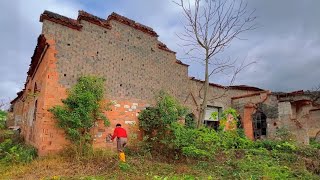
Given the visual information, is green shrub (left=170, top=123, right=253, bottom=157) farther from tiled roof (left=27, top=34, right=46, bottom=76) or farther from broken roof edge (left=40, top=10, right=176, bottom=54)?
tiled roof (left=27, top=34, right=46, bottom=76)

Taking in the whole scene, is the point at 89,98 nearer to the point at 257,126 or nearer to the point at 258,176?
the point at 258,176

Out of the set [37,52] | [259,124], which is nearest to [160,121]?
[37,52]

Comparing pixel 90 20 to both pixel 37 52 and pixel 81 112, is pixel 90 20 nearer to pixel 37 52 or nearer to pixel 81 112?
pixel 37 52

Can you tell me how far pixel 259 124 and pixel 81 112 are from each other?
37.3 ft

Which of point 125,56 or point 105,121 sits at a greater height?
point 125,56

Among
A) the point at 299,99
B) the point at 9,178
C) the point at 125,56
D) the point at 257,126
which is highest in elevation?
the point at 125,56

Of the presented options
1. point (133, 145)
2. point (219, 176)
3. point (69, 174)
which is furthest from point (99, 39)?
point (219, 176)

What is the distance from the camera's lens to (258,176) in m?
8.12

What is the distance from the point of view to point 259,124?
17172 millimetres

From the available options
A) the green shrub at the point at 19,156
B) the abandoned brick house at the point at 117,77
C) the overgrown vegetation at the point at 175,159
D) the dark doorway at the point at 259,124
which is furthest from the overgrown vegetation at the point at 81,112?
the dark doorway at the point at 259,124

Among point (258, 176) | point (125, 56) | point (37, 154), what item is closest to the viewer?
point (258, 176)

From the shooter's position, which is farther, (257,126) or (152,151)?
(257,126)

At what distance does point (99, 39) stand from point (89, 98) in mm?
2863

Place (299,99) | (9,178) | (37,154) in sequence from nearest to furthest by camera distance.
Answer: (9,178), (37,154), (299,99)
